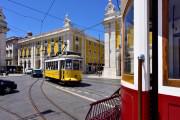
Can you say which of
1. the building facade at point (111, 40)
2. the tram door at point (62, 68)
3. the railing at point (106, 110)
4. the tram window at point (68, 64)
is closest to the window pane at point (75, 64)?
the tram window at point (68, 64)

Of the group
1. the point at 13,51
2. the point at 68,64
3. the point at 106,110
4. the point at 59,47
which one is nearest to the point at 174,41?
the point at 106,110

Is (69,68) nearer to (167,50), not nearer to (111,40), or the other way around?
(167,50)

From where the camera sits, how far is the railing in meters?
5.74

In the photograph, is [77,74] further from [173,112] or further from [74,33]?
[74,33]

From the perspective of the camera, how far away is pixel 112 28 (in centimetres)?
4278

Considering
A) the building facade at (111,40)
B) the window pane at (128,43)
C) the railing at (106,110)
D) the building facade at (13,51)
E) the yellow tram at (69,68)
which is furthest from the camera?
the building facade at (13,51)

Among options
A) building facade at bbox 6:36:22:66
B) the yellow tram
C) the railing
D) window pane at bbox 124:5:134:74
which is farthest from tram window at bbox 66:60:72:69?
building facade at bbox 6:36:22:66

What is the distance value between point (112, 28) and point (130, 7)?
40.2 metres

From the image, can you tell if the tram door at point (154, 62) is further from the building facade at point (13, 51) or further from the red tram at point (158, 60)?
the building facade at point (13, 51)

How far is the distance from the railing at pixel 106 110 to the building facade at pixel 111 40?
113ft

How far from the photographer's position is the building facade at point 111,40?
1640 inches

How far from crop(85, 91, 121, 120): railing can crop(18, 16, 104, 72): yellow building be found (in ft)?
167

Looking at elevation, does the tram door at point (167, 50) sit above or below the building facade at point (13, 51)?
below

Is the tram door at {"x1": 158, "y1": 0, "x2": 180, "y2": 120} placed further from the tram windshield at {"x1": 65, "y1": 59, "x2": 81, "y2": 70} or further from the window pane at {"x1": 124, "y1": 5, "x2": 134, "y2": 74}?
the tram windshield at {"x1": 65, "y1": 59, "x2": 81, "y2": 70}
